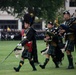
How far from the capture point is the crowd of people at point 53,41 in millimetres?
14070

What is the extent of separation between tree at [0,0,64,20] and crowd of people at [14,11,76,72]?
115 feet

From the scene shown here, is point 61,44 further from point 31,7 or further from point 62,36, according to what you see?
point 31,7

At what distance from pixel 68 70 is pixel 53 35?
4.33 ft

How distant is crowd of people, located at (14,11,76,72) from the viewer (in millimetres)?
14070

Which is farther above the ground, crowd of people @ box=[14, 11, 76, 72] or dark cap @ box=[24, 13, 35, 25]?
dark cap @ box=[24, 13, 35, 25]

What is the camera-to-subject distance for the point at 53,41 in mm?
15242

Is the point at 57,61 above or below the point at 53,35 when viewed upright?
below

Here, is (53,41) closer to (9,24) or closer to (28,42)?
(28,42)

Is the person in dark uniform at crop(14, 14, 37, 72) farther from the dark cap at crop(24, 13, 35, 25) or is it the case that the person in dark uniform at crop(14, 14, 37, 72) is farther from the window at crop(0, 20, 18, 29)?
the window at crop(0, 20, 18, 29)

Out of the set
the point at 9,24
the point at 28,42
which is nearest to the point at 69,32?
the point at 28,42

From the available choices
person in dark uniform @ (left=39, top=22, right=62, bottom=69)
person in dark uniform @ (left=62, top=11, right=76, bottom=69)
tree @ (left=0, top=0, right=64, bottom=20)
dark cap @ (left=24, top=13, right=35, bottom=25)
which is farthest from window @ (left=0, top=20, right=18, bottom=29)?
dark cap @ (left=24, top=13, right=35, bottom=25)

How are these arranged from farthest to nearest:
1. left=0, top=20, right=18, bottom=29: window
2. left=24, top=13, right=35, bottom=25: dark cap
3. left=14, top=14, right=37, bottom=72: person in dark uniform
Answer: left=0, top=20, right=18, bottom=29: window → left=24, top=13, right=35, bottom=25: dark cap → left=14, top=14, right=37, bottom=72: person in dark uniform

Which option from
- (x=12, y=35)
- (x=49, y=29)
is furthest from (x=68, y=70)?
(x=12, y=35)

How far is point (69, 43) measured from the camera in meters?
15.0
